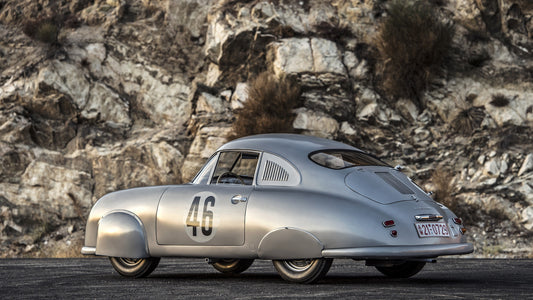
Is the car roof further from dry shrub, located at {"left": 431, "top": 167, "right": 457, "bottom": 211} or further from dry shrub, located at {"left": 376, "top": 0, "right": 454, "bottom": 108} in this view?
dry shrub, located at {"left": 376, "top": 0, "right": 454, "bottom": 108}

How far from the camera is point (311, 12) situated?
2338cm

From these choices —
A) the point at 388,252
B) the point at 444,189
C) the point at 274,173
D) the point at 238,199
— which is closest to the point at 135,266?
the point at 238,199

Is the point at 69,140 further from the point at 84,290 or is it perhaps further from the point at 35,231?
the point at 84,290

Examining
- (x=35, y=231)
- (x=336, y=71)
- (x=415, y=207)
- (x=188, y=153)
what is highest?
(x=415, y=207)

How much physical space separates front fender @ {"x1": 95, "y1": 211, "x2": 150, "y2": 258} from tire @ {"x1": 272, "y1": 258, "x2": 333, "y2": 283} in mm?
1791

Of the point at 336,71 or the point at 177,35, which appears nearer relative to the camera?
the point at 336,71

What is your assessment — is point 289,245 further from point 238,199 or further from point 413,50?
point 413,50

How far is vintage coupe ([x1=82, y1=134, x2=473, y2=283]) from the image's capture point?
729 centimetres

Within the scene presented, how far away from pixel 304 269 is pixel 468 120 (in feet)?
46.4

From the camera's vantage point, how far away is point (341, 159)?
8.22m

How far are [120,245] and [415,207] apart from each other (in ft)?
11.6

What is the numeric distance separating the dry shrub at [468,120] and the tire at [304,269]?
45.5ft

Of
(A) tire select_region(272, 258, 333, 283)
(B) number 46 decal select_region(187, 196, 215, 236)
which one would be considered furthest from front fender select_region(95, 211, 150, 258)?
(A) tire select_region(272, 258, 333, 283)

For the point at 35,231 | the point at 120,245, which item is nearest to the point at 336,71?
the point at 35,231
